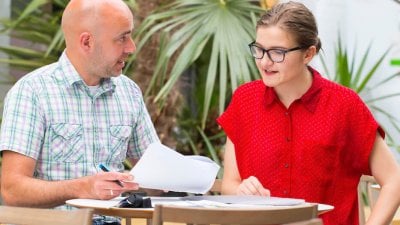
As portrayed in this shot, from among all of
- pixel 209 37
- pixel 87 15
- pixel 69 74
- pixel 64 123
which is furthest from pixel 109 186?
pixel 209 37

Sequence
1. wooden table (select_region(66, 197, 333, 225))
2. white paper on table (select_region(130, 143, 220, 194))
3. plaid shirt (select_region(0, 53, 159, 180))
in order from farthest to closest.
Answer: plaid shirt (select_region(0, 53, 159, 180)) < white paper on table (select_region(130, 143, 220, 194)) < wooden table (select_region(66, 197, 333, 225))

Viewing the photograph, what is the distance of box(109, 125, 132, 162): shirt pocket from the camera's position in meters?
3.67

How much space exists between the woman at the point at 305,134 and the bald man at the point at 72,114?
1.53 ft

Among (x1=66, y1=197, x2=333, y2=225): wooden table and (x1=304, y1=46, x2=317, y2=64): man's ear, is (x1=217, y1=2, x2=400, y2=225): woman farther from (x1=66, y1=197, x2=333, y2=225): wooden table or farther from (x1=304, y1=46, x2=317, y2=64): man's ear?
(x1=66, y1=197, x2=333, y2=225): wooden table

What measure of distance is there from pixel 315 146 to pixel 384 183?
0.79ft

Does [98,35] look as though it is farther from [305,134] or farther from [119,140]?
[305,134]

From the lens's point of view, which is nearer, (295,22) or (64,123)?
(295,22)

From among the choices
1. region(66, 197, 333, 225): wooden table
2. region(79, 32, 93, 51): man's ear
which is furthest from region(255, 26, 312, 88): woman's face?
region(79, 32, 93, 51): man's ear

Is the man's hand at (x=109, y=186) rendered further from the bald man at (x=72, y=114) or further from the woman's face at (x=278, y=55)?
the woman's face at (x=278, y=55)

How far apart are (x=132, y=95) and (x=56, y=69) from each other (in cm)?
31

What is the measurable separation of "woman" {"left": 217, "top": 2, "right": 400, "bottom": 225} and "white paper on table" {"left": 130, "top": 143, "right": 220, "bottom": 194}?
0.48 feet

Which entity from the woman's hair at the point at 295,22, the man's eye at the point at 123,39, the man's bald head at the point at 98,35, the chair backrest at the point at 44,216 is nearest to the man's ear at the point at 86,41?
the man's bald head at the point at 98,35

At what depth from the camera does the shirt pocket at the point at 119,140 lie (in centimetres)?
367

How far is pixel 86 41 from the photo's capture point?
3664 millimetres
